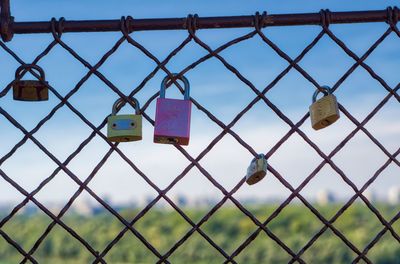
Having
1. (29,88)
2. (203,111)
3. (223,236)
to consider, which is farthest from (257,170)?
(223,236)

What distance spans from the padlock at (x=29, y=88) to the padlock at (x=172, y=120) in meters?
0.30

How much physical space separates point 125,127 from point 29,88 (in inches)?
10.4

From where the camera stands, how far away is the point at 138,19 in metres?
1.70

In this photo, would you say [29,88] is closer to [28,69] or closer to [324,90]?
[28,69]

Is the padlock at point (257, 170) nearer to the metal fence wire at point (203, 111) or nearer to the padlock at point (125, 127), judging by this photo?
the metal fence wire at point (203, 111)

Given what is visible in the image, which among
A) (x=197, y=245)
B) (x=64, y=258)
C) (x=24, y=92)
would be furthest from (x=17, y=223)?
(x=24, y=92)

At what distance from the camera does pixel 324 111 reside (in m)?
1.64

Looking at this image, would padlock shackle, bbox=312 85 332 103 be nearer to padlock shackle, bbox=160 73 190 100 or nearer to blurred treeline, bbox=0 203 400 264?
padlock shackle, bbox=160 73 190 100

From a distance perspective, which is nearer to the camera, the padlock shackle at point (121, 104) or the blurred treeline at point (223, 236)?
the padlock shackle at point (121, 104)

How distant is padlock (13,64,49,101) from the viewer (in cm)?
171

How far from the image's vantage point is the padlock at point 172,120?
1584 mm

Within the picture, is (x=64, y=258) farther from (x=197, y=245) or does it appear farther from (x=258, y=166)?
(x=258, y=166)

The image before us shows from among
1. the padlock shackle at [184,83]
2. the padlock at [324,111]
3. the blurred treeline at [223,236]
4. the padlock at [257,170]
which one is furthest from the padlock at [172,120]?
the blurred treeline at [223,236]

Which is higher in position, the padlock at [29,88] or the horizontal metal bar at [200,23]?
the horizontal metal bar at [200,23]
